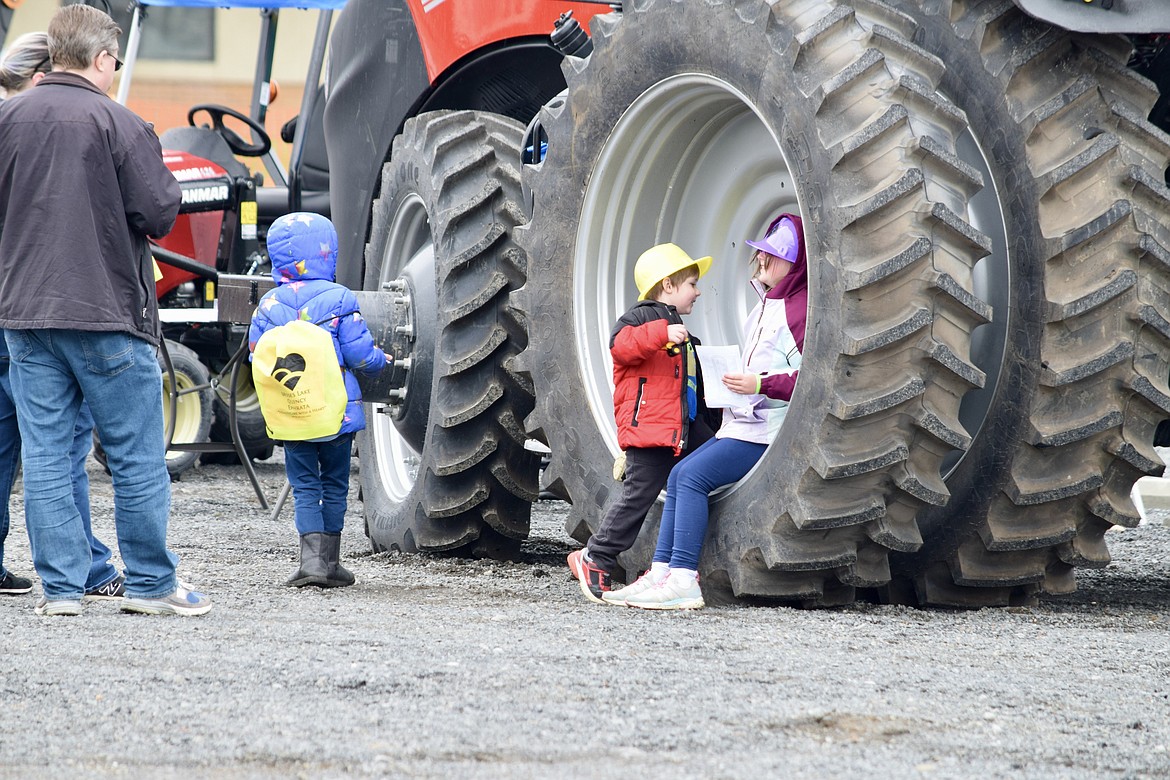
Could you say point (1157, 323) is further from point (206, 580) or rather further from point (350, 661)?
point (206, 580)

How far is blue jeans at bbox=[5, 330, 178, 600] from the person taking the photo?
167 inches

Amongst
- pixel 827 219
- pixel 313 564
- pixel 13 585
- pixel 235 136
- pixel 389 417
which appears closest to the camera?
pixel 827 219

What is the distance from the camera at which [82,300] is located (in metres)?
4.14

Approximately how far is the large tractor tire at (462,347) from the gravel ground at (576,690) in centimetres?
86

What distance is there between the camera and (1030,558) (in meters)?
4.13

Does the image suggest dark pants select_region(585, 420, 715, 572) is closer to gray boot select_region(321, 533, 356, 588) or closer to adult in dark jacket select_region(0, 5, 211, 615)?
gray boot select_region(321, 533, 356, 588)

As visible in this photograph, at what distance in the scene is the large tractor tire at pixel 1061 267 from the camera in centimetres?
373

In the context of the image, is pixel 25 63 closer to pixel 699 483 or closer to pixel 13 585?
pixel 13 585

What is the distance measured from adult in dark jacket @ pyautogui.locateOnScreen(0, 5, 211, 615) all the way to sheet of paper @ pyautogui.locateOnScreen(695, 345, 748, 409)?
156cm

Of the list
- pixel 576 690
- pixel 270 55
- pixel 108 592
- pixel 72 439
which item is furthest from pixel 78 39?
pixel 270 55

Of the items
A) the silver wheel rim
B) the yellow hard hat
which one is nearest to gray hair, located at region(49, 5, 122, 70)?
the yellow hard hat

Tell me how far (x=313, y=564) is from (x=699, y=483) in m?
1.43

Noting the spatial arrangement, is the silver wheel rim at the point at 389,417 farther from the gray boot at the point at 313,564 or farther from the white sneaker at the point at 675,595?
the white sneaker at the point at 675,595

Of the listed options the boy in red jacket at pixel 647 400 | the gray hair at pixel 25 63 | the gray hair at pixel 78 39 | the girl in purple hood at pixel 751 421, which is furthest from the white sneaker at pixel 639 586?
the gray hair at pixel 25 63
